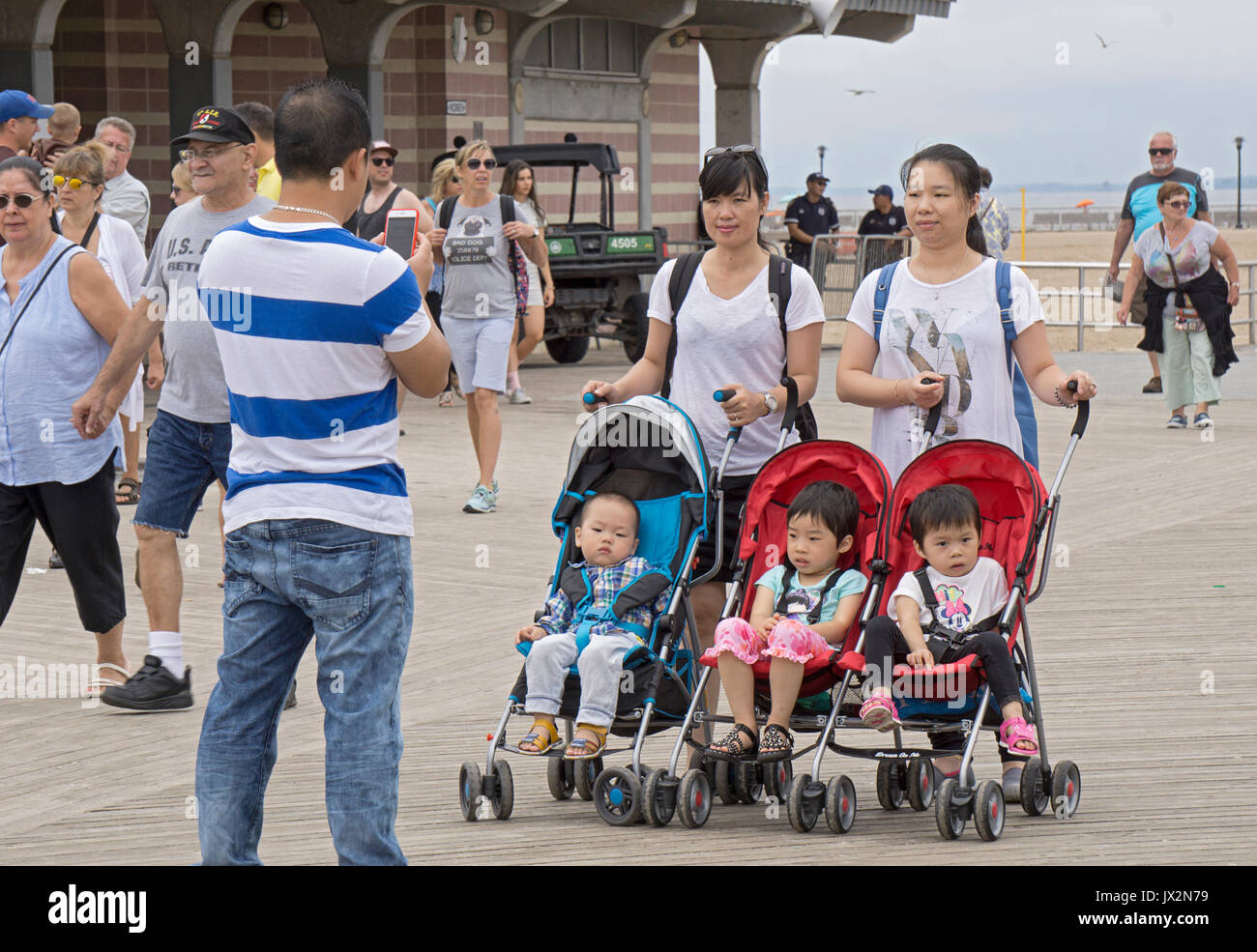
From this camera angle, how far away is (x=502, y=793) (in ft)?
17.7

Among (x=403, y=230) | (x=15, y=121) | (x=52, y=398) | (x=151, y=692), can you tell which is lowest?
(x=151, y=692)

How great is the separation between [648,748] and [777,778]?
733 mm

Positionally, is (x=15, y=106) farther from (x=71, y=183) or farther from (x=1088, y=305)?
(x=1088, y=305)

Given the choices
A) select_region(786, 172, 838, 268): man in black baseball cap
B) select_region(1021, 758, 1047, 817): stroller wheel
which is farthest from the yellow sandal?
select_region(786, 172, 838, 268): man in black baseball cap

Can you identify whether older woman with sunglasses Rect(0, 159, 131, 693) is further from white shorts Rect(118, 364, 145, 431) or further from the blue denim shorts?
white shorts Rect(118, 364, 145, 431)

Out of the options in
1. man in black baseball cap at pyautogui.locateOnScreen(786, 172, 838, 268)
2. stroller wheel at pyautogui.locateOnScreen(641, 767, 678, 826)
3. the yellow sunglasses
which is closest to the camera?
stroller wheel at pyautogui.locateOnScreen(641, 767, 678, 826)

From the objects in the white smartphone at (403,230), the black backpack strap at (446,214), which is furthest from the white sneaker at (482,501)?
the white smartphone at (403,230)

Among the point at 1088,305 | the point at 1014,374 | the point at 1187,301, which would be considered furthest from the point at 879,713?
the point at 1088,305

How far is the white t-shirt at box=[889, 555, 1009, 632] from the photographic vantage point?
17.4 feet

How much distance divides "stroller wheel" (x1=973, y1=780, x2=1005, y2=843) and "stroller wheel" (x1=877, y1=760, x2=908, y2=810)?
43 centimetres

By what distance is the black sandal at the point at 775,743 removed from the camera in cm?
520

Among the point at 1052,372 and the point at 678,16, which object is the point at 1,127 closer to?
the point at 1052,372
